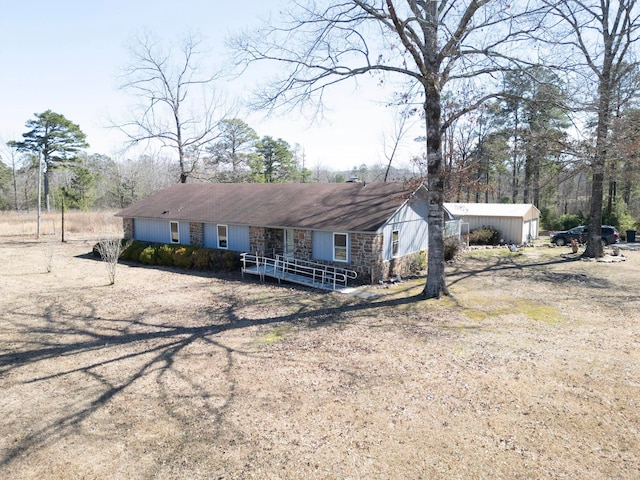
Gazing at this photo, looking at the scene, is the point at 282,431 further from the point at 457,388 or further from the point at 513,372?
the point at 513,372

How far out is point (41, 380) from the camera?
859 centimetres

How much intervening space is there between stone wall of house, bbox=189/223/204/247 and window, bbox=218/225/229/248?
126cm

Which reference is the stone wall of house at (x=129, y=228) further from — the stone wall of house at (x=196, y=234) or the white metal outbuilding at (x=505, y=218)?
the white metal outbuilding at (x=505, y=218)

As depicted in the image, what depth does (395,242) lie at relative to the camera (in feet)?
60.7

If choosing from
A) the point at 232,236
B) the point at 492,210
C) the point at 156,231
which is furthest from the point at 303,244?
the point at 492,210

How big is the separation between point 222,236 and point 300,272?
5.59 metres

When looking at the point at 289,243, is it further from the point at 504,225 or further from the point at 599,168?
the point at 504,225

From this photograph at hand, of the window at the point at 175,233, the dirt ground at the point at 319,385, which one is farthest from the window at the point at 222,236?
the dirt ground at the point at 319,385

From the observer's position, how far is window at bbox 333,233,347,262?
17781 mm

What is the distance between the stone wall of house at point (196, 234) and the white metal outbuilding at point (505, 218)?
1703cm

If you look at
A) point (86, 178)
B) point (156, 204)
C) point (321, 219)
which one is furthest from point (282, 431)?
point (86, 178)

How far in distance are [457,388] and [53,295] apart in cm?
1456

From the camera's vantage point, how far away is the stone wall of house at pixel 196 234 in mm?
22339

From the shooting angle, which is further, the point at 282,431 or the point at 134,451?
the point at 282,431
